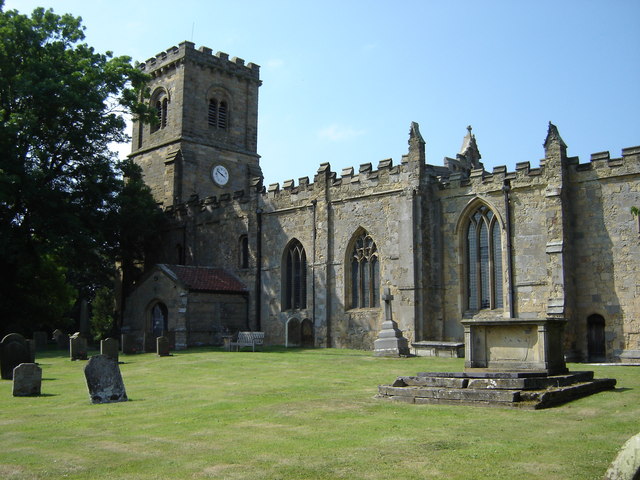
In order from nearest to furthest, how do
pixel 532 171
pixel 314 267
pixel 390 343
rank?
pixel 390 343 → pixel 532 171 → pixel 314 267

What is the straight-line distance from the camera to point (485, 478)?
7023 millimetres

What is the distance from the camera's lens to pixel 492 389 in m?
11.8

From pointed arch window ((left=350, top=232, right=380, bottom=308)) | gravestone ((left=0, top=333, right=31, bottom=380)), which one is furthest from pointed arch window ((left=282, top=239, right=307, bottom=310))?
gravestone ((left=0, top=333, right=31, bottom=380))

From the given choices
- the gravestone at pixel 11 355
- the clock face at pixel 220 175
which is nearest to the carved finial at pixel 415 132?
the gravestone at pixel 11 355

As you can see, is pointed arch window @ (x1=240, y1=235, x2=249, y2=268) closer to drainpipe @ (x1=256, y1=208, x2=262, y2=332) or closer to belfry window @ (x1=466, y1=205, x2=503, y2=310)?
drainpipe @ (x1=256, y1=208, x2=262, y2=332)

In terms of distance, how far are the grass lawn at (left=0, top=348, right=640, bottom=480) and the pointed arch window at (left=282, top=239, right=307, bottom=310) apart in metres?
16.5

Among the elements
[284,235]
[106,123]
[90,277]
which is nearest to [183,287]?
[284,235]

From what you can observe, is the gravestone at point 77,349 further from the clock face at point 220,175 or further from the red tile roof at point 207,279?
the clock face at point 220,175

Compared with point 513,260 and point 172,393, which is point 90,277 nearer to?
point 513,260

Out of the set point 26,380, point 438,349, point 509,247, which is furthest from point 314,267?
point 26,380

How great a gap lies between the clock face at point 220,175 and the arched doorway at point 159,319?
12546 millimetres

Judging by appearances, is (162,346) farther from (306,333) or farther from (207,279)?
(207,279)

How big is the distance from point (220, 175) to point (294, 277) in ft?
45.3

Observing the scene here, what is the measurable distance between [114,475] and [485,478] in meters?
4.05
